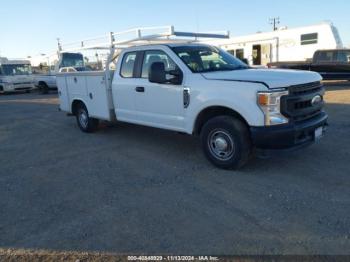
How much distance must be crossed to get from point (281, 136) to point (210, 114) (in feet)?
4.07

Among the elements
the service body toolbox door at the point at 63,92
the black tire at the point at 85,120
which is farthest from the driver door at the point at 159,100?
the service body toolbox door at the point at 63,92

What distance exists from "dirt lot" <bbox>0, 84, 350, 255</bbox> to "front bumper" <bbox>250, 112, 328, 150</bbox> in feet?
1.58

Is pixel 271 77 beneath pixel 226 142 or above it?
above

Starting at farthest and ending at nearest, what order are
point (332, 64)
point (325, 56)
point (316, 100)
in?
point (325, 56), point (332, 64), point (316, 100)

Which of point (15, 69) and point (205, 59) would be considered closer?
point (205, 59)

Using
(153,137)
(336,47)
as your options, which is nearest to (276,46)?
(336,47)

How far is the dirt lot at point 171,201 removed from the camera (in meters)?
3.21

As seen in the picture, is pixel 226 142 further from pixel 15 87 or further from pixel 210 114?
pixel 15 87

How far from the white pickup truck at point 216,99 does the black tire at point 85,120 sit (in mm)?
1199

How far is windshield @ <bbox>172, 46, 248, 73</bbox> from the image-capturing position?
18.2 feet

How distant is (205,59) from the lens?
582 cm

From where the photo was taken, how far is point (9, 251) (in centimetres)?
319

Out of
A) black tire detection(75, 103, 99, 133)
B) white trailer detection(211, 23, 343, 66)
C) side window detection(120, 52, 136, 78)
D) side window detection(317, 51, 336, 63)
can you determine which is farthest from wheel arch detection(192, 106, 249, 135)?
side window detection(317, 51, 336, 63)

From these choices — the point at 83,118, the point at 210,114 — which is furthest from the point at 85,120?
the point at 210,114
